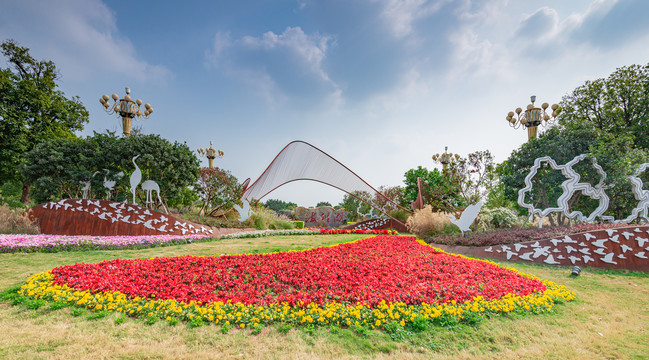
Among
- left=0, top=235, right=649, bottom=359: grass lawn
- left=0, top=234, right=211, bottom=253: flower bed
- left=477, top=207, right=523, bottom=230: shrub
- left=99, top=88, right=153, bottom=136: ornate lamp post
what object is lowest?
left=0, top=235, right=649, bottom=359: grass lawn

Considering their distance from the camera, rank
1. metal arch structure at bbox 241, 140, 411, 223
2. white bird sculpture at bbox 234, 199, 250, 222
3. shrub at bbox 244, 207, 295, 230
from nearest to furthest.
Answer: white bird sculpture at bbox 234, 199, 250, 222, shrub at bbox 244, 207, 295, 230, metal arch structure at bbox 241, 140, 411, 223

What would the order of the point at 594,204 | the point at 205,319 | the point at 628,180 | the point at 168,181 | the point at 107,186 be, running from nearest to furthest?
the point at 205,319, the point at 628,180, the point at 594,204, the point at 107,186, the point at 168,181

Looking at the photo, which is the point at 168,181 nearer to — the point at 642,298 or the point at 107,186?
the point at 107,186

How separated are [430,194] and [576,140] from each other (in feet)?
24.7

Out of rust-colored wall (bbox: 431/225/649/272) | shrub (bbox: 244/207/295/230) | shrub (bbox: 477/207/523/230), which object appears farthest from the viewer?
shrub (bbox: 244/207/295/230)

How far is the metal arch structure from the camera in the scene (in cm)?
1473

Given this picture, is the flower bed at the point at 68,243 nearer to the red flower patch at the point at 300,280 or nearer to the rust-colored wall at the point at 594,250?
the red flower patch at the point at 300,280

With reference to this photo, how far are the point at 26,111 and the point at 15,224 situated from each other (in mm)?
13539

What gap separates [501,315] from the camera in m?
3.19

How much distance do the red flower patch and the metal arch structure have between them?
30.2 feet

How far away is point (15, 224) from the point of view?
8.91m

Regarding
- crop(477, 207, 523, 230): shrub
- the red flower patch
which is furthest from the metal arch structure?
the red flower patch

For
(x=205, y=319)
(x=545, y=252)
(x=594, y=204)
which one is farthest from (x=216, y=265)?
(x=594, y=204)

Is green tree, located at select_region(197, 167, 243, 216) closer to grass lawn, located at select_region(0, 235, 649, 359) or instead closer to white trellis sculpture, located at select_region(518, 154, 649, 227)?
grass lawn, located at select_region(0, 235, 649, 359)
